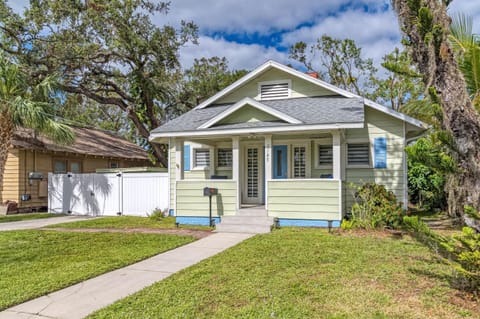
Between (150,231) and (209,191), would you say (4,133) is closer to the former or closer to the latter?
(150,231)

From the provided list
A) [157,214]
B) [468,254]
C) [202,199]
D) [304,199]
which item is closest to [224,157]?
[202,199]

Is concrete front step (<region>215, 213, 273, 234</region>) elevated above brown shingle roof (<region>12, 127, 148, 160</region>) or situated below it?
below

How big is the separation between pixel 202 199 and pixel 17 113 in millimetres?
7896

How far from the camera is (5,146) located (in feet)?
44.7

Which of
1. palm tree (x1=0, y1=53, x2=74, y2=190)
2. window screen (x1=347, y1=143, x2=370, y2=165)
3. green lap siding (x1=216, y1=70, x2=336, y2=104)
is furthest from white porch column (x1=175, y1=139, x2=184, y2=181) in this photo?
window screen (x1=347, y1=143, x2=370, y2=165)

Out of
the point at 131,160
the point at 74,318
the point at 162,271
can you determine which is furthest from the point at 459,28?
the point at 131,160

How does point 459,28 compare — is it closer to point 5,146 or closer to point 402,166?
point 402,166

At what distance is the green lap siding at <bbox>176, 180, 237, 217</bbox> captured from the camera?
36.8ft

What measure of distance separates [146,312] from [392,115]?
972 centimetres

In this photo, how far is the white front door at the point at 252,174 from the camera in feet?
43.5

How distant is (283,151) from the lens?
42.6ft

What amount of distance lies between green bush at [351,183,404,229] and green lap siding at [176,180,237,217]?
146 inches

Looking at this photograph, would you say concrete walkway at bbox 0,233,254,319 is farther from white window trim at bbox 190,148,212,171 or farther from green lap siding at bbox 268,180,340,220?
white window trim at bbox 190,148,212,171

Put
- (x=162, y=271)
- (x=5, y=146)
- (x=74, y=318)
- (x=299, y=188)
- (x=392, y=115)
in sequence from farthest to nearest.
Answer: (x=5, y=146)
(x=392, y=115)
(x=299, y=188)
(x=162, y=271)
(x=74, y=318)
